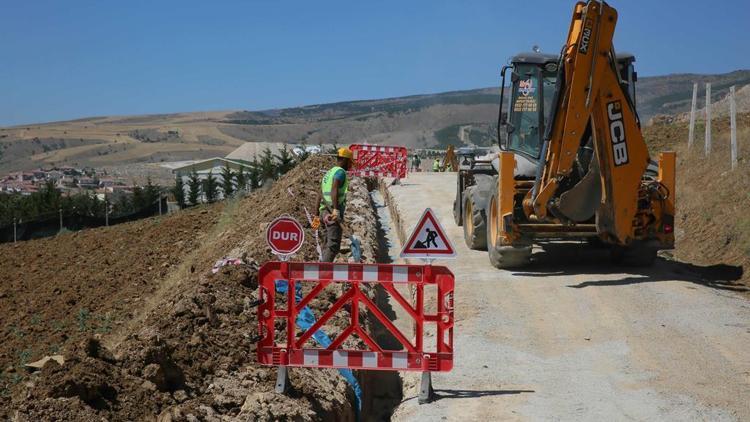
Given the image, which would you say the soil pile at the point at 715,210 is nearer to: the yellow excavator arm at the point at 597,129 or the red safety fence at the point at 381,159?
the yellow excavator arm at the point at 597,129

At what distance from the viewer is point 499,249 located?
13328 millimetres

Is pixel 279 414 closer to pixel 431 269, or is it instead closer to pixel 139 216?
pixel 431 269

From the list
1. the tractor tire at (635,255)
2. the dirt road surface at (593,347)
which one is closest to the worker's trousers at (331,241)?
the dirt road surface at (593,347)

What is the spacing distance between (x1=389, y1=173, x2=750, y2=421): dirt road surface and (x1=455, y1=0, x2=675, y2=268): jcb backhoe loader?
25.6 inches

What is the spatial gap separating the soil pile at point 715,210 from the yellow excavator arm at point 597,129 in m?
3.09

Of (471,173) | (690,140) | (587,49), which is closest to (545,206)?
(587,49)

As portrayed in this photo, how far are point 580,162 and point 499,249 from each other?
1.76 m

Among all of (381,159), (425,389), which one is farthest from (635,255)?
(381,159)

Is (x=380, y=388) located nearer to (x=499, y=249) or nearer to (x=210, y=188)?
(x=499, y=249)

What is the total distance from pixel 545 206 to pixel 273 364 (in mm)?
6111

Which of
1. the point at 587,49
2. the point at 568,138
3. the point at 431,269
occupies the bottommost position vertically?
the point at 431,269

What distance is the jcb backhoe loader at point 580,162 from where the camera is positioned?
11875mm

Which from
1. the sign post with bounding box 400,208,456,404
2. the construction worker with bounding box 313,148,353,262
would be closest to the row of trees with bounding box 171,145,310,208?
the construction worker with bounding box 313,148,353,262

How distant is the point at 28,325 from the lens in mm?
16031
